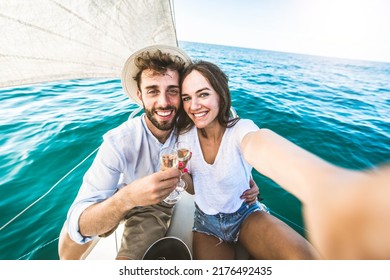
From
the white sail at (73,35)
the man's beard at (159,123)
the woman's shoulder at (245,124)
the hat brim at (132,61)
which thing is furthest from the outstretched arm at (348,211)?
the white sail at (73,35)

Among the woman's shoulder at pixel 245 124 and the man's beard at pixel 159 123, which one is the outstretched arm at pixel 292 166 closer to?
the woman's shoulder at pixel 245 124

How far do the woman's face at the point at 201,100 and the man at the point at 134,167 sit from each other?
316mm

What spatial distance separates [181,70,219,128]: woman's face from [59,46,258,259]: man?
0.32 meters

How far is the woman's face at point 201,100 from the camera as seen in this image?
190cm

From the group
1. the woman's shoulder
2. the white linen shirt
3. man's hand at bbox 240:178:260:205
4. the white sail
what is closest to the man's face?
the white linen shirt

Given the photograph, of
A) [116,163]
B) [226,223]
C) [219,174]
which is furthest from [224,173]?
[116,163]

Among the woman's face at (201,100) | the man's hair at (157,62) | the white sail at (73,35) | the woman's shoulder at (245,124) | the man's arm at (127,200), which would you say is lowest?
the man's arm at (127,200)

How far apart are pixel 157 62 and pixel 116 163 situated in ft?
4.03

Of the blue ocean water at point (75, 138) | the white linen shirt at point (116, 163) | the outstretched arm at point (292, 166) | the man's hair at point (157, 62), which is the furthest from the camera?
the blue ocean water at point (75, 138)

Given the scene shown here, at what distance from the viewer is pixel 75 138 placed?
4.99 meters

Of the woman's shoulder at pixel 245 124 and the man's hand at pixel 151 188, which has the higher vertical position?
the woman's shoulder at pixel 245 124

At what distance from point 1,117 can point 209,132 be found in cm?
715

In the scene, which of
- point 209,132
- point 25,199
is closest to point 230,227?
point 209,132

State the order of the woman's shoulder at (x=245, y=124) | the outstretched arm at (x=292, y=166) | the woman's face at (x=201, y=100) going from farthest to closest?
the woman's face at (x=201, y=100) → the woman's shoulder at (x=245, y=124) → the outstretched arm at (x=292, y=166)
